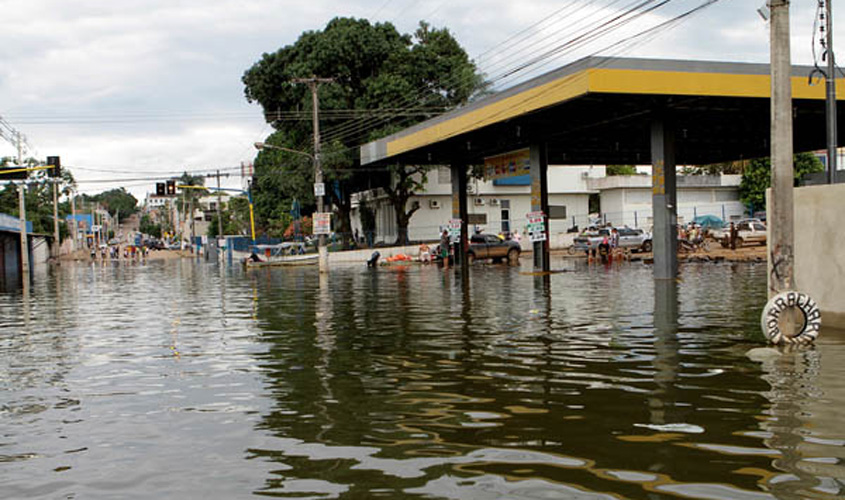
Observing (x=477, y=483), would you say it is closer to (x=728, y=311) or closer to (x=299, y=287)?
(x=728, y=311)

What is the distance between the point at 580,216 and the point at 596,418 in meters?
60.7

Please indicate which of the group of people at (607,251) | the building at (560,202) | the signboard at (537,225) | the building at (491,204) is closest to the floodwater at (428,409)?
the signboard at (537,225)

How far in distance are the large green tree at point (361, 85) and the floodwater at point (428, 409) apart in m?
36.8

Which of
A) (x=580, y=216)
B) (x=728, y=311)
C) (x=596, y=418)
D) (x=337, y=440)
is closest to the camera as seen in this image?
(x=337, y=440)

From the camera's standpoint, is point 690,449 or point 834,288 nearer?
point 690,449

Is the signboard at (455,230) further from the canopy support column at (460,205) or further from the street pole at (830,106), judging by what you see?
the street pole at (830,106)

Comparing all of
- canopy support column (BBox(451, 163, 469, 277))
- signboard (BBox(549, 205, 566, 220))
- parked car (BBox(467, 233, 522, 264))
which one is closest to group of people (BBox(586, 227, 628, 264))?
parked car (BBox(467, 233, 522, 264))

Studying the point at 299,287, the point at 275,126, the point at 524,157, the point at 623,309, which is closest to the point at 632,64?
the point at 623,309

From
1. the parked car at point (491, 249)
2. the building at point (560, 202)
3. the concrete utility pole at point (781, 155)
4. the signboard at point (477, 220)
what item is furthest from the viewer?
the signboard at point (477, 220)

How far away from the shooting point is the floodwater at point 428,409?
5.37 m

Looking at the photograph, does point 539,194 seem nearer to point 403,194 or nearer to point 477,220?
point 403,194

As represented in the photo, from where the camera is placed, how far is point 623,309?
54.9 ft

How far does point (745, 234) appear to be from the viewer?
51.8 metres

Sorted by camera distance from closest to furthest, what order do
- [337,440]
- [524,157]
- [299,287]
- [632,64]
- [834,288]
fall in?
[337,440]
[834,288]
[632,64]
[299,287]
[524,157]
